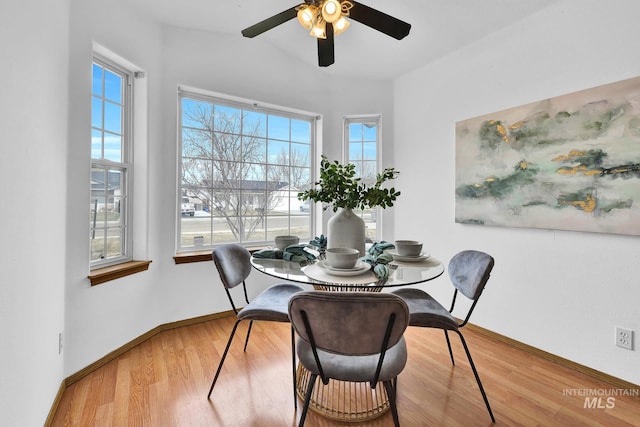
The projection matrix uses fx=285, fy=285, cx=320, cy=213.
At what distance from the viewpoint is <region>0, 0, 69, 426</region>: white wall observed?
1.07 metres

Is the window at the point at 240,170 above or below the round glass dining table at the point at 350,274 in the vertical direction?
above

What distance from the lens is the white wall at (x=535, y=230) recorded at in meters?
1.87

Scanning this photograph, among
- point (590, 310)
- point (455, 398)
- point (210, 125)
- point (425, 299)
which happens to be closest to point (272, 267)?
point (425, 299)

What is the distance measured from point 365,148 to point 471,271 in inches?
84.4

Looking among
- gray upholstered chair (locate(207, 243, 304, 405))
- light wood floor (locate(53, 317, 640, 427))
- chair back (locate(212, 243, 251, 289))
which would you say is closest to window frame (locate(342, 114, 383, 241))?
light wood floor (locate(53, 317, 640, 427))

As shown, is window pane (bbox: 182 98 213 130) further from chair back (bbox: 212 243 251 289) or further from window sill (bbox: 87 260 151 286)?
chair back (bbox: 212 243 251 289)

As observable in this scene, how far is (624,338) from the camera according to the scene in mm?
1833

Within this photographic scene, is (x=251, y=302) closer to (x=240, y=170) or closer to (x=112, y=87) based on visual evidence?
(x=240, y=170)

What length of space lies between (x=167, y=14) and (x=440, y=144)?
2.76m

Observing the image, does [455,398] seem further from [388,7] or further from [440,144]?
[388,7]

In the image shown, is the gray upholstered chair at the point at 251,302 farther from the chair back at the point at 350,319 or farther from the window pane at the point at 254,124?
the window pane at the point at 254,124

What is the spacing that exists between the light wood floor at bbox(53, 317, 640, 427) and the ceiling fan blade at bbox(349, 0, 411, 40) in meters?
2.16

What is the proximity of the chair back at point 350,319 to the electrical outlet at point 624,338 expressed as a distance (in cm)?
185

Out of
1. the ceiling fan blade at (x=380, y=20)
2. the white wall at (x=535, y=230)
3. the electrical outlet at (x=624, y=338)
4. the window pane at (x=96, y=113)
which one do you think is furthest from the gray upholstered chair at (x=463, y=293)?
the window pane at (x=96, y=113)
